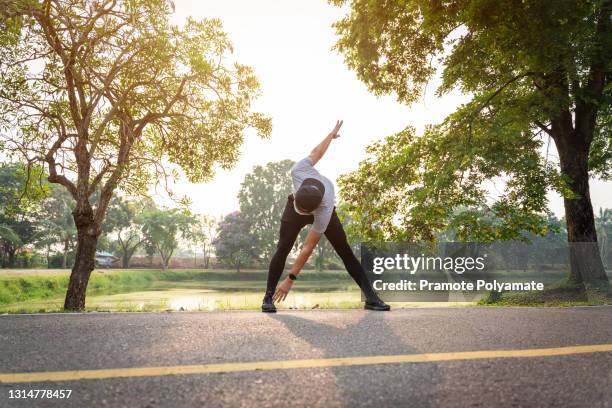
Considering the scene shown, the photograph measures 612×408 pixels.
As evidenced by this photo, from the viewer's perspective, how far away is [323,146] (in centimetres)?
517

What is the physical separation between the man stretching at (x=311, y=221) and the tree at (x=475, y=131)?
5597 mm

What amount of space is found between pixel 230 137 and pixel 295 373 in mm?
11675

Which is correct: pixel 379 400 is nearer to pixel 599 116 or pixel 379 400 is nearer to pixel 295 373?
pixel 295 373

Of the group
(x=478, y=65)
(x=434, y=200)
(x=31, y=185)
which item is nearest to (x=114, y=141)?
(x=31, y=185)

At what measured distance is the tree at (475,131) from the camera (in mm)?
10648

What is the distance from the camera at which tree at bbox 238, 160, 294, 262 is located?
204ft

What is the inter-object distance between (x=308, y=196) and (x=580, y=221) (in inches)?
443

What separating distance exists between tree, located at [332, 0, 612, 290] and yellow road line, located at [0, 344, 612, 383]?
304 inches

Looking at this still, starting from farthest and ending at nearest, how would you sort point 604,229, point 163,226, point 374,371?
1. point 604,229
2. point 163,226
3. point 374,371

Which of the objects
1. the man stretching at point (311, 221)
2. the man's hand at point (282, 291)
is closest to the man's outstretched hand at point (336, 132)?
the man stretching at point (311, 221)

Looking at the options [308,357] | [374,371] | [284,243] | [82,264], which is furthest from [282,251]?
[82,264]

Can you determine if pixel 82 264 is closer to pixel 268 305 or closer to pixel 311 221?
pixel 268 305

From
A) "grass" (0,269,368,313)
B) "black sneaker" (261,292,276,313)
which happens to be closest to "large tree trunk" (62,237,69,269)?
"grass" (0,269,368,313)

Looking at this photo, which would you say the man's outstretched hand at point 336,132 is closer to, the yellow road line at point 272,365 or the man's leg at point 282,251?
the man's leg at point 282,251
